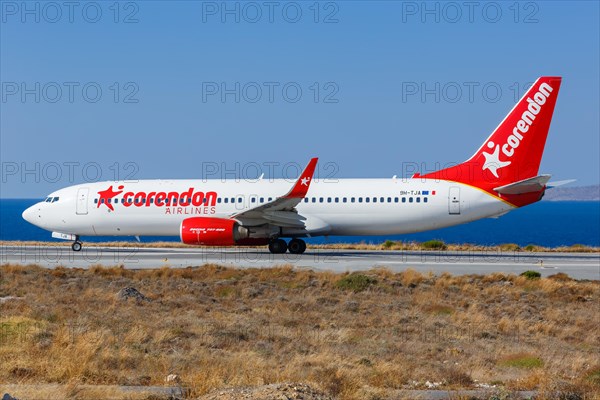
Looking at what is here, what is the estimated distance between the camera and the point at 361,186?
3472 cm

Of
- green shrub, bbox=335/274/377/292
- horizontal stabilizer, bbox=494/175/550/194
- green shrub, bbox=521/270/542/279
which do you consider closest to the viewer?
green shrub, bbox=335/274/377/292

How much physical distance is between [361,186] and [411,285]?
35.7 feet

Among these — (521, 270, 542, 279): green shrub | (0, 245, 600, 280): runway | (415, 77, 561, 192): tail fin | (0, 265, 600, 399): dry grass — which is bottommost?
(0, 265, 600, 399): dry grass

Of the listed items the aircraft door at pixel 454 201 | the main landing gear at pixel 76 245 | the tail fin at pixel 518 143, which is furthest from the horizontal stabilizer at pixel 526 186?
the main landing gear at pixel 76 245

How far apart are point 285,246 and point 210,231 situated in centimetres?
388

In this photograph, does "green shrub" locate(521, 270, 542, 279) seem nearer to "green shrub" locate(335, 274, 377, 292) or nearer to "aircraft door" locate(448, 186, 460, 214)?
"green shrub" locate(335, 274, 377, 292)

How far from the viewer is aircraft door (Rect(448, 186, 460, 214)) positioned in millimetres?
33406

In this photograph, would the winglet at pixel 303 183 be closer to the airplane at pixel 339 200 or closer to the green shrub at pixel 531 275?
the airplane at pixel 339 200

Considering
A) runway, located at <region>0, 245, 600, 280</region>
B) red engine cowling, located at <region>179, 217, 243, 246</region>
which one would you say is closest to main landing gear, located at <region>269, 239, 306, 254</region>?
runway, located at <region>0, 245, 600, 280</region>

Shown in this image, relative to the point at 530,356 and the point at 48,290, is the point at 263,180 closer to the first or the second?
the point at 48,290

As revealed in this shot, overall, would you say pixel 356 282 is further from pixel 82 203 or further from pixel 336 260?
pixel 82 203

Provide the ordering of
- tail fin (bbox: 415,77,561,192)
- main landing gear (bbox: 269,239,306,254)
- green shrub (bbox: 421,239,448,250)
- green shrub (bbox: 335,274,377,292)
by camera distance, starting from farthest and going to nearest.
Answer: green shrub (bbox: 421,239,448,250), main landing gear (bbox: 269,239,306,254), tail fin (bbox: 415,77,561,192), green shrub (bbox: 335,274,377,292)

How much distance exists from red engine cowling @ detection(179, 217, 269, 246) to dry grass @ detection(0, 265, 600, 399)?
4.80 meters

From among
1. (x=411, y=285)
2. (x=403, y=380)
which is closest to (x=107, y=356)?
(x=403, y=380)
